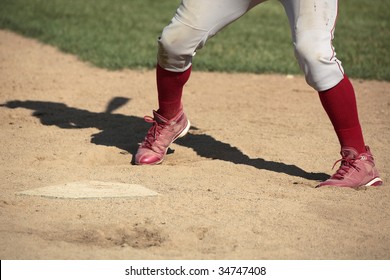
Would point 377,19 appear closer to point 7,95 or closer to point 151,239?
point 7,95

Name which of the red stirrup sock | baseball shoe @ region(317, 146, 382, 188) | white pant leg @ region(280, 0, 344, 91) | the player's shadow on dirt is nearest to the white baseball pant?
white pant leg @ region(280, 0, 344, 91)

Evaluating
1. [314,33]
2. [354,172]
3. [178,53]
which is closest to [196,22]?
[178,53]

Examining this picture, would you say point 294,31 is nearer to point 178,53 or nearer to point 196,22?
point 196,22

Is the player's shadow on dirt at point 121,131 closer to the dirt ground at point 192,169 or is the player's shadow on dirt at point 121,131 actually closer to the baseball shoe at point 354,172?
the dirt ground at point 192,169

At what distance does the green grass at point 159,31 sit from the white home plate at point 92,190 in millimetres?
3756

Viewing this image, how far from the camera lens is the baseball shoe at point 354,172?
5066 mm

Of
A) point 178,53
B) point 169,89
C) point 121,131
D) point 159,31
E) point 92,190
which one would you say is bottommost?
point 159,31

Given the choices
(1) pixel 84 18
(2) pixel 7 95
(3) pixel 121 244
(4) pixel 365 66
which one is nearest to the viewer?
(3) pixel 121 244

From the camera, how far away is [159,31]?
1032 centimetres

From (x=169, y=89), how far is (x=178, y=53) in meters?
0.34

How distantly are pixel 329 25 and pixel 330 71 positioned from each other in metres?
0.26

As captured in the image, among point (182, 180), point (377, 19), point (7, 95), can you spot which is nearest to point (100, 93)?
point (7, 95)

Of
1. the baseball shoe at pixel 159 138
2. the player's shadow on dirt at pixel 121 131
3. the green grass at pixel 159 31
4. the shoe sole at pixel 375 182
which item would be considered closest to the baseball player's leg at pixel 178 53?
the baseball shoe at pixel 159 138

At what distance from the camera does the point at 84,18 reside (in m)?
11.0
